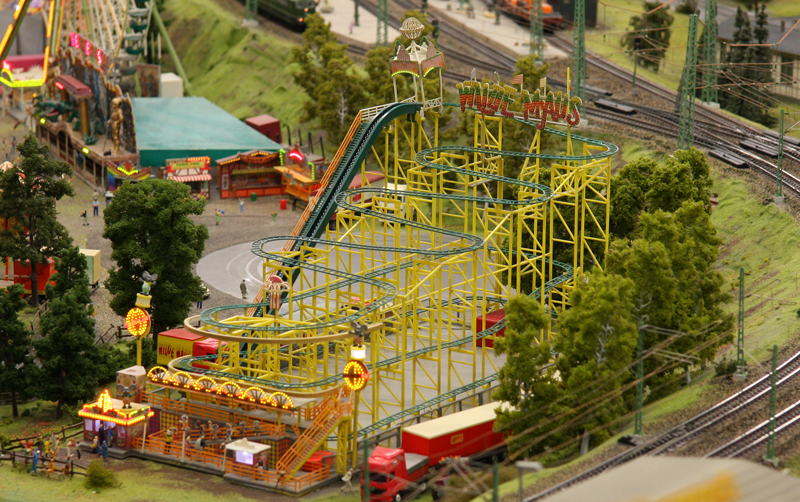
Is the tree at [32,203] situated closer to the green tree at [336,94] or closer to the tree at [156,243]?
the tree at [156,243]

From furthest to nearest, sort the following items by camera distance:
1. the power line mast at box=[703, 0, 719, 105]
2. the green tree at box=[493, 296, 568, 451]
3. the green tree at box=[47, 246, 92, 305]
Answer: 1. the power line mast at box=[703, 0, 719, 105]
2. the green tree at box=[47, 246, 92, 305]
3. the green tree at box=[493, 296, 568, 451]

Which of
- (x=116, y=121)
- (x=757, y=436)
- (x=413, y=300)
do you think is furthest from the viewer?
(x=116, y=121)

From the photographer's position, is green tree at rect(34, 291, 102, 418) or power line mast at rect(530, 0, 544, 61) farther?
power line mast at rect(530, 0, 544, 61)

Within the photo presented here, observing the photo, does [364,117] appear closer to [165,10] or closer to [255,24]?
[255,24]

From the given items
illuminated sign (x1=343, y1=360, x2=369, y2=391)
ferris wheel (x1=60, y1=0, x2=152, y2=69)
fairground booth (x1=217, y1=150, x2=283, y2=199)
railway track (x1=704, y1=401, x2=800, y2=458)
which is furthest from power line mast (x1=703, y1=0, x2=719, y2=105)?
illuminated sign (x1=343, y1=360, x2=369, y2=391)

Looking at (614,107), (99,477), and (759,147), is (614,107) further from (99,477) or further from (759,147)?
(99,477)

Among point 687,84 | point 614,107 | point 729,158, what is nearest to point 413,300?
point 687,84

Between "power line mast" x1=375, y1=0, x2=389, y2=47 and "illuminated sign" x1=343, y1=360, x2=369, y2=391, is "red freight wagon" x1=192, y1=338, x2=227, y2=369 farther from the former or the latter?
"power line mast" x1=375, y1=0, x2=389, y2=47
